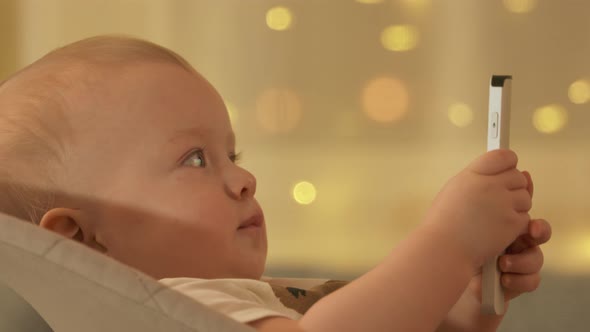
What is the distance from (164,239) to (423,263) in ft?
0.80

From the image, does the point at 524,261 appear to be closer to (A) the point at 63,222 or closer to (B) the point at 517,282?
(B) the point at 517,282

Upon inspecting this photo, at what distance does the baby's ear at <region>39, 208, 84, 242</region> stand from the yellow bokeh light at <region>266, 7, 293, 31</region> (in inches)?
41.9

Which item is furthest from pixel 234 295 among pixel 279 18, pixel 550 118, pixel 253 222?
pixel 279 18

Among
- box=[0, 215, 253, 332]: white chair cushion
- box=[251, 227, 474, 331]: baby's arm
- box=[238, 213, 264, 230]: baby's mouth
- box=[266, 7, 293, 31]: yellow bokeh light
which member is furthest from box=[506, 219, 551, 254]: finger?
box=[266, 7, 293, 31]: yellow bokeh light

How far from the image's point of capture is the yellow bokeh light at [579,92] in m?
1.58

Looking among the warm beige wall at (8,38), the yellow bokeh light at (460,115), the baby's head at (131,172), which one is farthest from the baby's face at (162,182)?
the warm beige wall at (8,38)

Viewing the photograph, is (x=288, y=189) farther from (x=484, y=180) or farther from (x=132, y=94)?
(x=484, y=180)

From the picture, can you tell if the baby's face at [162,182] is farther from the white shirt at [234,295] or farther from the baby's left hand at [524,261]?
the baby's left hand at [524,261]

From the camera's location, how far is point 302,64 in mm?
1772

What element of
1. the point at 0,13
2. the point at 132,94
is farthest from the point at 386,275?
the point at 0,13

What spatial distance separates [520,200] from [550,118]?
90 centimetres

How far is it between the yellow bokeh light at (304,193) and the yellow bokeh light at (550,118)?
449 millimetres

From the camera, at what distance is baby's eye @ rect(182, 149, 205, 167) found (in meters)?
0.82

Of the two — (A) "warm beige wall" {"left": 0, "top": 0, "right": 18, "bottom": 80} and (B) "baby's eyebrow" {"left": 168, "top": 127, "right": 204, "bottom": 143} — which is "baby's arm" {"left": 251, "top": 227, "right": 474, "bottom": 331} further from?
(A) "warm beige wall" {"left": 0, "top": 0, "right": 18, "bottom": 80}
